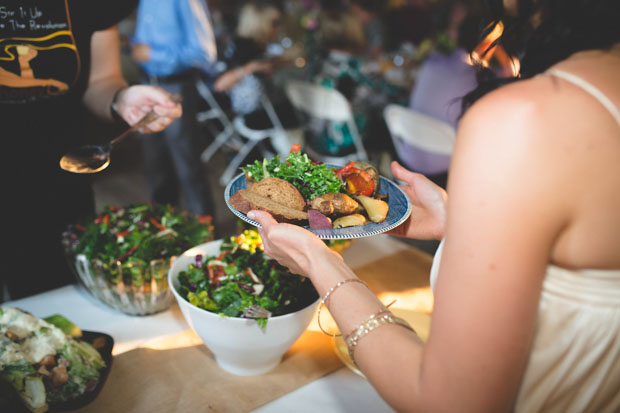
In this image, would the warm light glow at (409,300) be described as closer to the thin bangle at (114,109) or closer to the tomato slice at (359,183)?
the tomato slice at (359,183)

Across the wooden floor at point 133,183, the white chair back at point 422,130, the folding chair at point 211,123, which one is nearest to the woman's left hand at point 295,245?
the white chair back at point 422,130

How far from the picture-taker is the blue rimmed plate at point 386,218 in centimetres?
101

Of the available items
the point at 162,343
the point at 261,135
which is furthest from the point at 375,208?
the point at 261,135

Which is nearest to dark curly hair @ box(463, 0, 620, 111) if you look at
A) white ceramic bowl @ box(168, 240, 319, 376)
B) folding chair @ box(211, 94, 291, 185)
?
white ceramic bowl @ box(168, 240, 319, 376)

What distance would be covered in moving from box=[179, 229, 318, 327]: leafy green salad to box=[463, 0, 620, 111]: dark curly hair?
730mm

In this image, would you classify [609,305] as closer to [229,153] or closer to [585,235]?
[585,235]

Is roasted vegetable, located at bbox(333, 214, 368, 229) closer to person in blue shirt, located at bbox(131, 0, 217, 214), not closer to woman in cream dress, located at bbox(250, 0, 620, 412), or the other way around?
woman in cream dress, located at bbox(250, 0, 620, 412)

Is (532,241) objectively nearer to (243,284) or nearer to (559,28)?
(559,28)

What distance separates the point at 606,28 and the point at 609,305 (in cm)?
44

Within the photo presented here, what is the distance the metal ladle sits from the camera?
4.73 ft

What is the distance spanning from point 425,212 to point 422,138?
2.14 metres

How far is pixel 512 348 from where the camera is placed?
680 millimetres

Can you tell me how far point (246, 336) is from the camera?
1076 millimetres

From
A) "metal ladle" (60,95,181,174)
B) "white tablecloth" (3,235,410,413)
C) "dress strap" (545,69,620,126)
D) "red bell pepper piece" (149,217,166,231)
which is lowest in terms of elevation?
"white tablecloth" (3,235,410,413)
